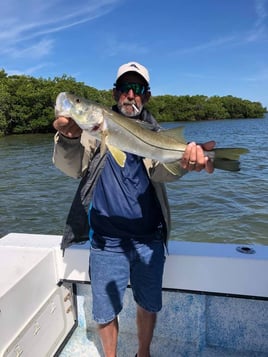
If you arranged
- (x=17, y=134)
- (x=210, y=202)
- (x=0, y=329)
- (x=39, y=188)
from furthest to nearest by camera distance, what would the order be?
(x=17, y=134)
(x=39, y=188)
(x=210, y=202)
(x=0, y=329)

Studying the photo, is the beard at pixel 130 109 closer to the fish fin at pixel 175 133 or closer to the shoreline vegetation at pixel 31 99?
the fish fin at pixel 175 133

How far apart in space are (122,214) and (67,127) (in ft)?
2.30

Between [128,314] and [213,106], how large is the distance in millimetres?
90465

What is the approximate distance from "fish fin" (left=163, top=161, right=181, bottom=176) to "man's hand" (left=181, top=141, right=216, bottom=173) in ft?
0.31

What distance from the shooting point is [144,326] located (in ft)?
9.14

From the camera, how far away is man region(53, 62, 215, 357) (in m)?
2.55

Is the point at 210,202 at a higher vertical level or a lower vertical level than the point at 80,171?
lower

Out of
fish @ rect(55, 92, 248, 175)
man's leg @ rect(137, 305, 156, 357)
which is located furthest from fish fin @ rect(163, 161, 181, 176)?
man's leg @ rect(137, 305, 156, 357)

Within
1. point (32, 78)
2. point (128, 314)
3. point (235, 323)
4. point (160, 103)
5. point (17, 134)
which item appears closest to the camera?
point (235, 323)

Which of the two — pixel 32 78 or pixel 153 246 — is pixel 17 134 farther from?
pixel 153 246

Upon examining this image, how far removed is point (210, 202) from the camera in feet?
35.7

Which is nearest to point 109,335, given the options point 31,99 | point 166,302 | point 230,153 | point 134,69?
point 166,302

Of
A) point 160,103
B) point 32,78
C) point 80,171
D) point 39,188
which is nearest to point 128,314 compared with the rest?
point 80,171

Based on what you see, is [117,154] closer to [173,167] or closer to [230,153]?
[173,167]
